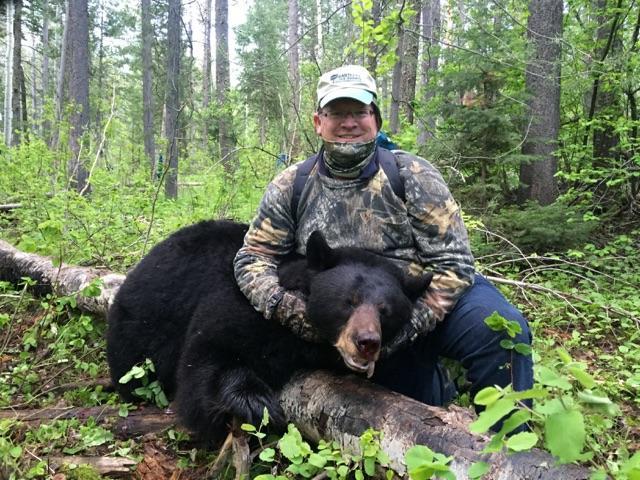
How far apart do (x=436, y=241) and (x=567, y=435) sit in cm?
208

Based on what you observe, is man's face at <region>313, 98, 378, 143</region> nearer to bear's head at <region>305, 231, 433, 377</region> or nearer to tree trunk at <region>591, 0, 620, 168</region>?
bear's head at <region>305, 231, 433, 377</region>

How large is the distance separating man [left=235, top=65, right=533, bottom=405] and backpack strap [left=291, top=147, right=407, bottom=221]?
0.01 meters

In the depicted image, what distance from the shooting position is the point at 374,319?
2.54 m

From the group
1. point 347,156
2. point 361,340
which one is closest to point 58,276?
point 347,156

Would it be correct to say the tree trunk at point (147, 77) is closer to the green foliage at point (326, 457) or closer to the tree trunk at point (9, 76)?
the tree trunk at point (9, 76)

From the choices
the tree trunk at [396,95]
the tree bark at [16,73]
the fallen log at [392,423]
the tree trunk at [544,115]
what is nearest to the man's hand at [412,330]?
the fallen log at [392,423]

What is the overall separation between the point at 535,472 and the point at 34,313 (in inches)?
183

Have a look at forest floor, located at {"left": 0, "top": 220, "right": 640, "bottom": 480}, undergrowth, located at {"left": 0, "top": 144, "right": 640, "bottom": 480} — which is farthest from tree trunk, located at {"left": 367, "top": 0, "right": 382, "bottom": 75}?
forest floor, located at {"left": 0, "top": 220, "right": 640, "bottom": 480}

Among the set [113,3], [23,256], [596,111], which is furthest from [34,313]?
[113,3]

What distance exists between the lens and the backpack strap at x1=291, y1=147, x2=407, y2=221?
3221mm

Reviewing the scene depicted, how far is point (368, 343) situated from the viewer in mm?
2387

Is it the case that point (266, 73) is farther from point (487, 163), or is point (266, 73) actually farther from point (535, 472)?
point (535, 472)

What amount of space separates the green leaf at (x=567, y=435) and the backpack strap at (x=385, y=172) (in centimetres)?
220

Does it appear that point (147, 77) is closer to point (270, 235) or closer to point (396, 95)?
point (396, 95)
